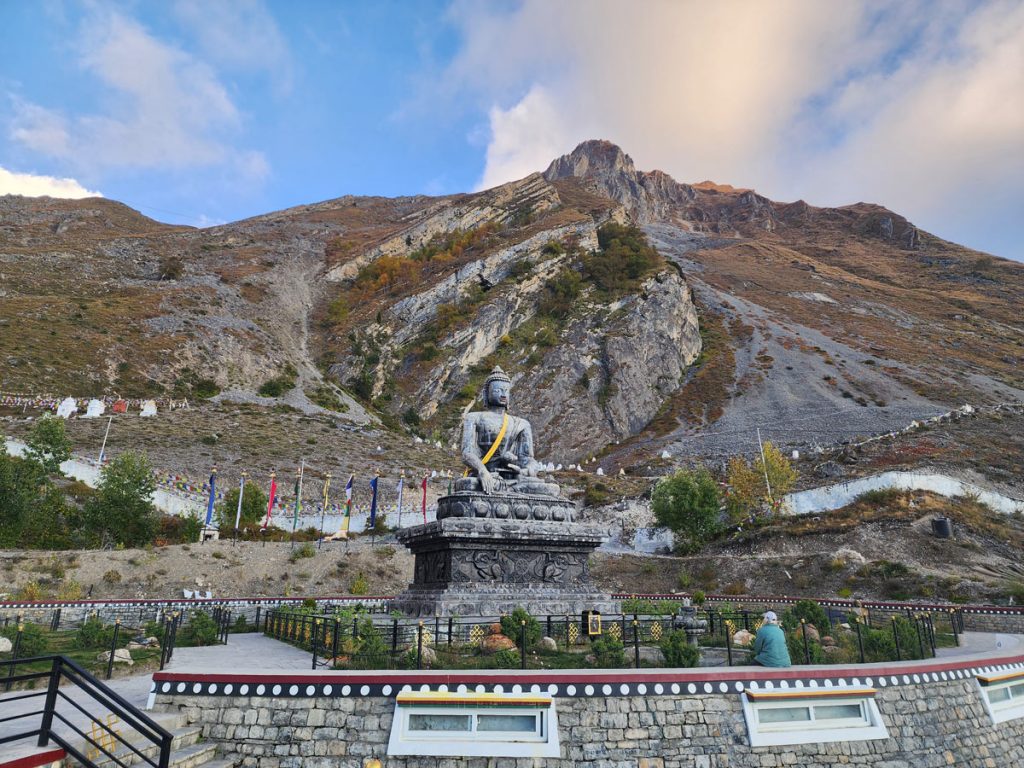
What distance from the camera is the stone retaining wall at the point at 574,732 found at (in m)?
6.23

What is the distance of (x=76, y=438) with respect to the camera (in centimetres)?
3728

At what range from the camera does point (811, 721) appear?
22.9 feet

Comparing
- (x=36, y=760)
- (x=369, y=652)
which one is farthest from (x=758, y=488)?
(x=36, y=760)

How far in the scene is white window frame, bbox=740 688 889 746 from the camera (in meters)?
6.71

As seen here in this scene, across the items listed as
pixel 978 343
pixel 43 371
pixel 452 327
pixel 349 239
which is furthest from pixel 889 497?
pixel 349 239

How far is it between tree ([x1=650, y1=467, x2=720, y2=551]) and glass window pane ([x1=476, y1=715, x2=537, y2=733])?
84.0ft

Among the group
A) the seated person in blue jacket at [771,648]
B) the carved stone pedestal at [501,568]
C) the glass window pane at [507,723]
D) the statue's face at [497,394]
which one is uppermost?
the statue's face at [497,394]

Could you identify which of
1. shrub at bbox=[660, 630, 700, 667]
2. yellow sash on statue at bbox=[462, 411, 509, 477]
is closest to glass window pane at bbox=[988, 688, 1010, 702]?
shrub at bbox=[660, 630, 700, 667]

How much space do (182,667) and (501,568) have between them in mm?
5824

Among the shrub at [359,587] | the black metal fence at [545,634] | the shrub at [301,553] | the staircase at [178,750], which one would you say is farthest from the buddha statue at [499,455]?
the shrub at [301,553]

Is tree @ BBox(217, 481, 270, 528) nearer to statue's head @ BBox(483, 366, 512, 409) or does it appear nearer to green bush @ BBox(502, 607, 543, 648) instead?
statue's head @ BBox(483, 366, 512, 409)

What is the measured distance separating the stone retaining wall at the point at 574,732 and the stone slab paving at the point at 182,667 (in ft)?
1.65

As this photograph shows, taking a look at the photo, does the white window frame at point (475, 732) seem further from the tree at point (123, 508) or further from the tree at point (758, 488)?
the tree at point (758, 488)

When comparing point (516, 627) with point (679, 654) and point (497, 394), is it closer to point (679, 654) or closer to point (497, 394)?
point (679, 654)
